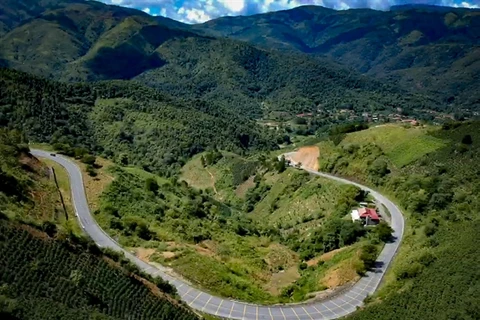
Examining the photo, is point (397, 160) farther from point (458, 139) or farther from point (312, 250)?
point (312, 250)

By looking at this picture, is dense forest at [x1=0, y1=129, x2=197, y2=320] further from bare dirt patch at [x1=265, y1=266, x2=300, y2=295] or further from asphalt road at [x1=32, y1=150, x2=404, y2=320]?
bare dirt patch at [x1=265, y1=266, x2=300, y2=295]

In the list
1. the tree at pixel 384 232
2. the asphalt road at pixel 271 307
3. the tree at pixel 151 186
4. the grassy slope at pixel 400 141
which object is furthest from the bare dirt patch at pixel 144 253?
the grassy slope at pixel 400 141

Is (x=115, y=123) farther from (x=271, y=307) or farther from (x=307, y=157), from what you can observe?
(x=271, y=307)

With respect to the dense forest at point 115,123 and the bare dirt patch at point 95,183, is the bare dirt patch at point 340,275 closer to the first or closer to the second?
the bare dirt patch at point 95,183

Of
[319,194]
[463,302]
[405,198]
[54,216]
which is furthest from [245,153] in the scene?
[463,302]

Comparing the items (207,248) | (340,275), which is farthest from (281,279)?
(207,248)

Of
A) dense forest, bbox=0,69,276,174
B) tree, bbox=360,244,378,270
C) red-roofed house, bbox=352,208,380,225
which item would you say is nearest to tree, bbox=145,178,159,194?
dense forest, bbox=0,69,276,174

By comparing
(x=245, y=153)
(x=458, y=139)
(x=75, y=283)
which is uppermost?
(x=458, y=139)
